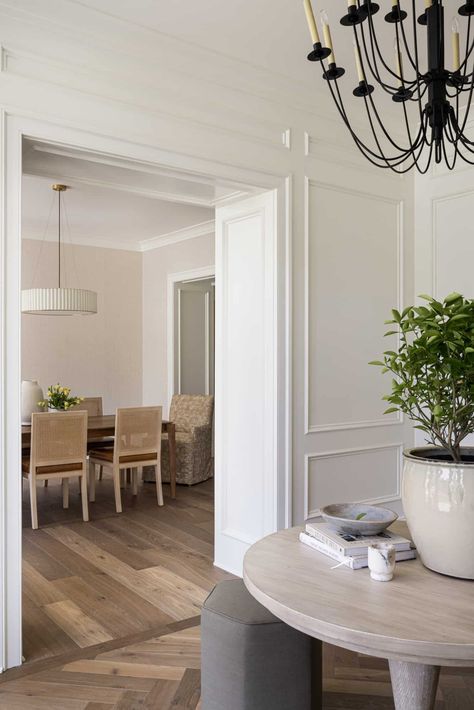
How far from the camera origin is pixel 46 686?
2.49m

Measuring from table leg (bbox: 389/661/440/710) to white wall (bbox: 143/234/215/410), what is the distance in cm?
587

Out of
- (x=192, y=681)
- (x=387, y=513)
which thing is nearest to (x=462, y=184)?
(x=387, y=513)

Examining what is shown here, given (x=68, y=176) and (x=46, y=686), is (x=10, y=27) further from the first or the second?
(x=46, y=686)

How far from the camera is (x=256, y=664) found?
1927 millimetres

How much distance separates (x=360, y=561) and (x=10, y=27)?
2534mm

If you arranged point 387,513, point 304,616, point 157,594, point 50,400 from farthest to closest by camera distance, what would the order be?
1. point 50,400
2. point 157,594
3. point 387,513
4. point 304,616

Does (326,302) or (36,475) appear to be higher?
(326,302)

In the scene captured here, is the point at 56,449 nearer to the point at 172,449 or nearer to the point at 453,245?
the point at 172,449

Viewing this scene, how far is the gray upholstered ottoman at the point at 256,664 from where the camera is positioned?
1.93 metres

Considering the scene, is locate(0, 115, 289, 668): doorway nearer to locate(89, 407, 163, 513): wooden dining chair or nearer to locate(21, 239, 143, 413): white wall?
locate(89, 407, 163, 513): wooden dining chair

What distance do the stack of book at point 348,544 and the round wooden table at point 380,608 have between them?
0.02 metres

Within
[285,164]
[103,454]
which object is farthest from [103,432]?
[285,164]

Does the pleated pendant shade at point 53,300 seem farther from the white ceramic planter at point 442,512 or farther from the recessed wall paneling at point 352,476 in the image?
the white ceramic planter at point 442,512

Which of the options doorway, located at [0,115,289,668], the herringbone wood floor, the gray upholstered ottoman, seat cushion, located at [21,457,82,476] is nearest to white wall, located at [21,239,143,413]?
seat cushion, located at [21,457,82,476]
